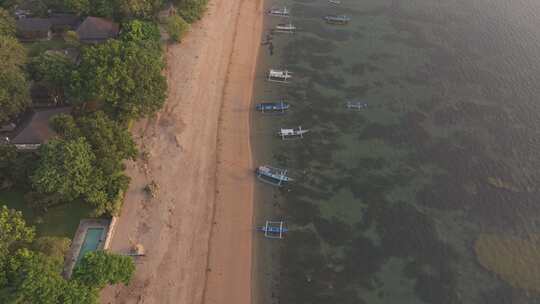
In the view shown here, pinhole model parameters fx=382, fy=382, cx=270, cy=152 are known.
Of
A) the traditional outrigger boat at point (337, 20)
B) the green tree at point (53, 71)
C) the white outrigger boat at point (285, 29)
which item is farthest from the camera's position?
the traditional outrigger boat at point (337, 20)

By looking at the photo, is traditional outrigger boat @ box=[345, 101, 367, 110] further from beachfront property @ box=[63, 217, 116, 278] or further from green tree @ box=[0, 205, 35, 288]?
green tree @ box=[0, 205, 35, 288]

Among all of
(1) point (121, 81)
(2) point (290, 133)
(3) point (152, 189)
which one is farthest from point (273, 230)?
(1) point (121, 81)

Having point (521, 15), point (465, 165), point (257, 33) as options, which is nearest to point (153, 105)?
point (257, 33)

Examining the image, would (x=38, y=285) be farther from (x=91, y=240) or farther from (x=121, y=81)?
(x=121, y=81)

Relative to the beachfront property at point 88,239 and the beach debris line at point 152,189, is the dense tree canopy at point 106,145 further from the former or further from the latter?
the beach debris line at point 152,189

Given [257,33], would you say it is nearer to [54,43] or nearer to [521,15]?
[54,43]

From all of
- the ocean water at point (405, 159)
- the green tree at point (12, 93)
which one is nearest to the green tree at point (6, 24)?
the green tree at point (12, 93)

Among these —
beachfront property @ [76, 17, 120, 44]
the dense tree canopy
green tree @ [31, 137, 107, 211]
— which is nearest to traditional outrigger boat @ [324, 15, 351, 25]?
beachfront property @ [76, 17, 120, 44]
